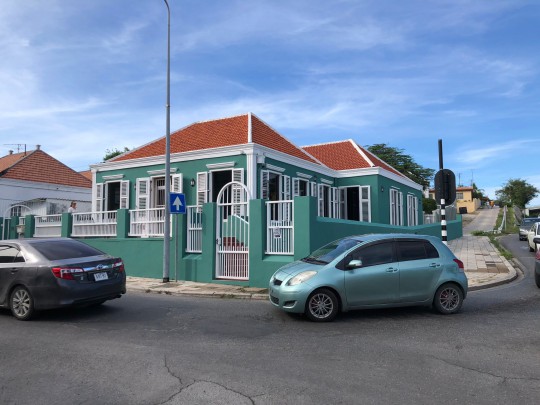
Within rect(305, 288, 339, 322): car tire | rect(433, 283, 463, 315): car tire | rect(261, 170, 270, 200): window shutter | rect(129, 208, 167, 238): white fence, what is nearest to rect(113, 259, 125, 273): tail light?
rect(305, 288, 339, 322): car tire

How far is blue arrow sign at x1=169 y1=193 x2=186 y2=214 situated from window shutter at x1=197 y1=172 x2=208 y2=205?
4.90 m

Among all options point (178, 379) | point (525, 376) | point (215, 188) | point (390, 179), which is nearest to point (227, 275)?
point (215, 188)

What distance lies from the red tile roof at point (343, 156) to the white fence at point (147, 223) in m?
12.3

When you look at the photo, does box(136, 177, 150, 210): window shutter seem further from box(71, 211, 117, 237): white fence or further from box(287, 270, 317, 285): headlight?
box(287, 270, 317, 285): headlight

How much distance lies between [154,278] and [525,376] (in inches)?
428

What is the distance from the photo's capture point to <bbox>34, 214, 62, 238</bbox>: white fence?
16703 mm

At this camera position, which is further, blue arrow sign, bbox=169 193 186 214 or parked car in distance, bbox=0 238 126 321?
blue arrow sign, bbox=169 193 186 214

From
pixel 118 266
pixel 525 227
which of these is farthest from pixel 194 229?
pixel 525 227

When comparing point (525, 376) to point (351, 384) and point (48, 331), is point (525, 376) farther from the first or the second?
point (48, 331)

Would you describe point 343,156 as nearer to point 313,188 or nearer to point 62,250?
point 313,188

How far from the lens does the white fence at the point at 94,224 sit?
1516cm

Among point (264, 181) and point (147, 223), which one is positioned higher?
point (264, 181)

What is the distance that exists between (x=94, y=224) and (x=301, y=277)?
10805 mm

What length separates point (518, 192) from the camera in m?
90.0
